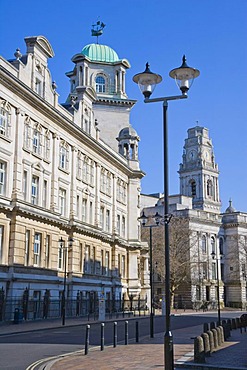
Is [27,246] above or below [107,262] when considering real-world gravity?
above

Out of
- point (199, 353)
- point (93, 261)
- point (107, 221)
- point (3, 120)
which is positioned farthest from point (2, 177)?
point (199, 353)

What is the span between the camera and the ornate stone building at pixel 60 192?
35125 millimetres

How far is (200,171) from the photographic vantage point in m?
116

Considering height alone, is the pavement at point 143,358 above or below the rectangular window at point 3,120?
below

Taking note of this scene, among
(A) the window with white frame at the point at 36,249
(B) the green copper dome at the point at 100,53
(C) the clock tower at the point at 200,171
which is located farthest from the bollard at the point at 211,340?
(C) the clock tower at the point at 200,171

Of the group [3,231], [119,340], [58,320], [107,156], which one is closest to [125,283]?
[107,156]

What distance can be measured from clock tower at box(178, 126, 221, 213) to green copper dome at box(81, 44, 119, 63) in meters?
52.3

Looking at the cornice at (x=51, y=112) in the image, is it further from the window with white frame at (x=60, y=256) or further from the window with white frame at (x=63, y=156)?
the window with white frame at (x=60, y=256)

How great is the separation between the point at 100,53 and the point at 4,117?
35.0 m

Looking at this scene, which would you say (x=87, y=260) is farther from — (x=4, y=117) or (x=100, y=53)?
(x=100, y=53)

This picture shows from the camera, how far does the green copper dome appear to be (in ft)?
220

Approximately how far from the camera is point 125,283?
→ 57.9 metres

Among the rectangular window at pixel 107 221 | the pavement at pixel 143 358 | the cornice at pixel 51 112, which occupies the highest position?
the cornice at pixel 51 112

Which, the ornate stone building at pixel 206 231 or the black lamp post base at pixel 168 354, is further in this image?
the ornate stone building at pixel 206 231
